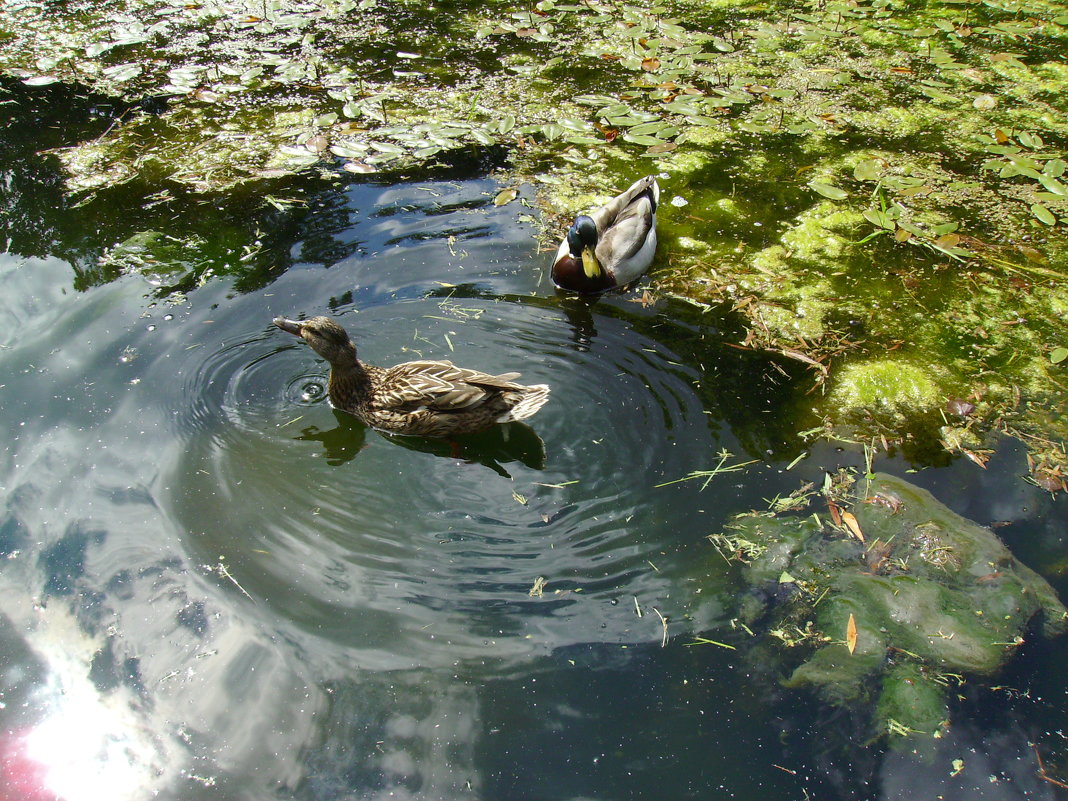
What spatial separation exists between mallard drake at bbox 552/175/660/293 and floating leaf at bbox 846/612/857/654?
2450 millimetres

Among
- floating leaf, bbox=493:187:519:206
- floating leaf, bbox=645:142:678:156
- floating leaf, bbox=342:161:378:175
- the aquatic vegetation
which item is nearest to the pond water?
the aquatic vegetation

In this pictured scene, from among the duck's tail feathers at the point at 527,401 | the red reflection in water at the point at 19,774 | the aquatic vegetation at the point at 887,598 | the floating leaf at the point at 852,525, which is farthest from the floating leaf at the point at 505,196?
the red reflection in water at the point at 19,774

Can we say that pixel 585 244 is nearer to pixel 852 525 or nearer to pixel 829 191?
pixel 829 191

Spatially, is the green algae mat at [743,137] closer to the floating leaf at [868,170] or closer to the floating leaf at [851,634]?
the floating leaf at [868,170]

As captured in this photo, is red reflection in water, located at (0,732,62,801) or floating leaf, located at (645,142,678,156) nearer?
red reflection in water, located at (0,732,62,801)

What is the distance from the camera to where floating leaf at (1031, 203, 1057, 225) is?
16.1 ft

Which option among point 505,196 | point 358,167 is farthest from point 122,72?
point 505,196

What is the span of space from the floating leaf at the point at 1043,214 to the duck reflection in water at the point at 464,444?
12.8 ft

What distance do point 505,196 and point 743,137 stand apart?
208cm

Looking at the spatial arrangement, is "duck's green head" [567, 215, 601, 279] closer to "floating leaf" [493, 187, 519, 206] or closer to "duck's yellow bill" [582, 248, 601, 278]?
"duck's yellow bill" [582, 248, 601, 278]

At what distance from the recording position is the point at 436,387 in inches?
141

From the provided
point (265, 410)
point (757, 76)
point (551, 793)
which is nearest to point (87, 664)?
point (265, 410)

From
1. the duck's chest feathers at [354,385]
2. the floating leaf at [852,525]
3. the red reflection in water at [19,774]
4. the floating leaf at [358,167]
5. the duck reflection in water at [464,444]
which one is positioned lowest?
the red reflection in water at [19,774]

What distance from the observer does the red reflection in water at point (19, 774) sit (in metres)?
2.43
